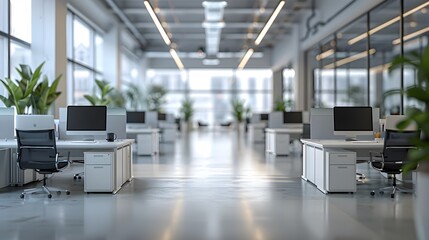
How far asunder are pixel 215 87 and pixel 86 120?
62.6 feet

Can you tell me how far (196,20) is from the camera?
53.1 ft

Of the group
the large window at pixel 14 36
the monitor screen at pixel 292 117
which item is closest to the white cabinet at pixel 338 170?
the monitor screen at pixel 292 117

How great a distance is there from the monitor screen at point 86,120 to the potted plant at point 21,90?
1557 mm

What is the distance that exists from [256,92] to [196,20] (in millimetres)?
9310

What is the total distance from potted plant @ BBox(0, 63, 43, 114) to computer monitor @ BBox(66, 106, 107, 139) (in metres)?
1.56

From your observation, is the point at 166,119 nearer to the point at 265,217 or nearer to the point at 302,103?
the point at 302,103

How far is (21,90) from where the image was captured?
7430 millimetres

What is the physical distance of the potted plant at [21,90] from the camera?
7285mm

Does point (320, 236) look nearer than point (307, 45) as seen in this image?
Yes

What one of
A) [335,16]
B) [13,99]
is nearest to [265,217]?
[13,99]

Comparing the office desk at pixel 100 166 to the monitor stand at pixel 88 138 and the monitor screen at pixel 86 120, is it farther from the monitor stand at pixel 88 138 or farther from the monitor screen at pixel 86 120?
the monitor stand at pixel 88 138

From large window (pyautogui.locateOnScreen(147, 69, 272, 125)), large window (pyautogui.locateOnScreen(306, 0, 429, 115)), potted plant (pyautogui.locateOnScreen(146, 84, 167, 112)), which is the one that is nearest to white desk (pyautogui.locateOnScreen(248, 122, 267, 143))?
large window (pyautogui.locateOnScreen(306, 0, 429, 115))

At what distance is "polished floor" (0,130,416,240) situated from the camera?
399cm

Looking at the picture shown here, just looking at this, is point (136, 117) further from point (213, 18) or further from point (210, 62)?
point (210, 62)
